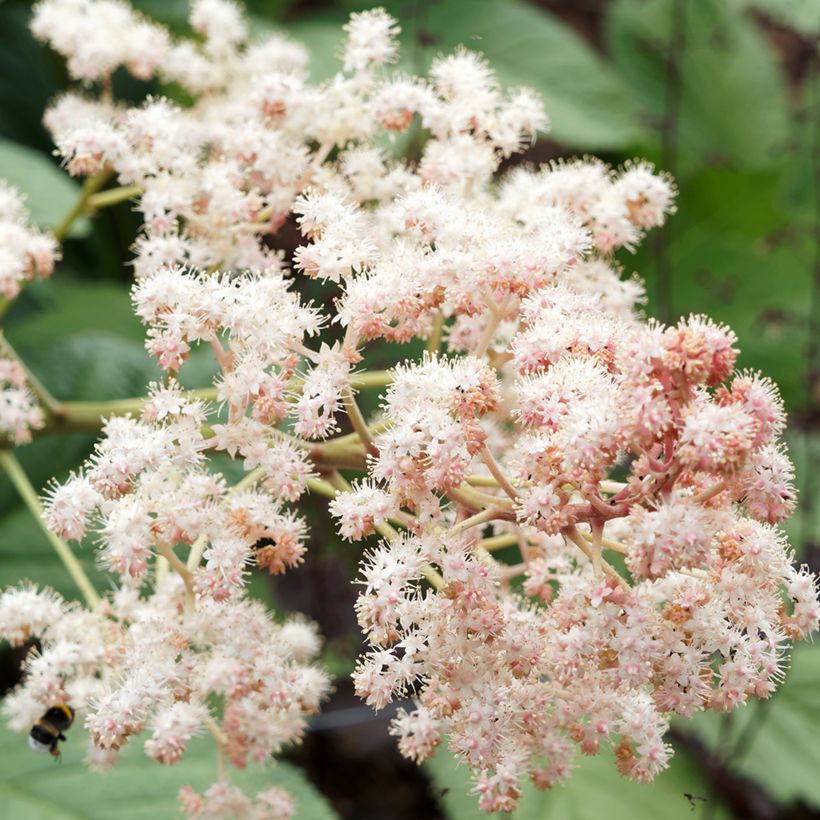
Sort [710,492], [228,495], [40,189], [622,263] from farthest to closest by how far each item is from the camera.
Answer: [622,263] < [40,189] < [228,495] < [710,492]

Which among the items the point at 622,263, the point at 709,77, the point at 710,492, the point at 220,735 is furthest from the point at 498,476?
Answer: the point at 709,77

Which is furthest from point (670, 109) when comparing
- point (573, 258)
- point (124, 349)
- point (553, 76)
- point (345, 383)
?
point (345, 383)

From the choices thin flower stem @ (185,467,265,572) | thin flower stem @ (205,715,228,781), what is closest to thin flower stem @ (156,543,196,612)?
thin flower stem @ (185,467,265,572)

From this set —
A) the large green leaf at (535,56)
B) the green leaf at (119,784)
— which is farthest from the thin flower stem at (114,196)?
the large green leaf at (535,56)

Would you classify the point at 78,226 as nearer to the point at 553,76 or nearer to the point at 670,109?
the point at 553,76

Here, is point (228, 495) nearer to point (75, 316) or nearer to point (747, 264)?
point (75, 316)

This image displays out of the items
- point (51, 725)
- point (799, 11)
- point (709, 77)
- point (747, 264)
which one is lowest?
point (51, 725)

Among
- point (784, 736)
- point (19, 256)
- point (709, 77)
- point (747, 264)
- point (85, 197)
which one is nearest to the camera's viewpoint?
point (19, 256)
